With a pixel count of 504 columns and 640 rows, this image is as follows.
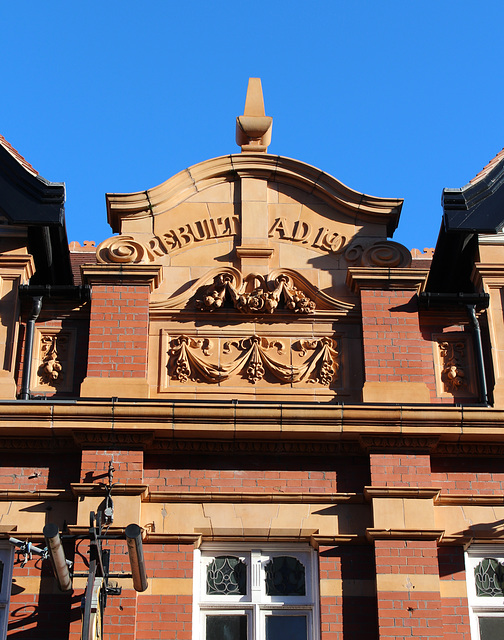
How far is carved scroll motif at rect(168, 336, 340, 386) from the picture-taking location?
41.3 feet

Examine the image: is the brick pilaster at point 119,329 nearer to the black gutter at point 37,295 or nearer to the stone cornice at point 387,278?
the black gutter at point 37,295

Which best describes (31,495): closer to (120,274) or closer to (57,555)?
(57,555)

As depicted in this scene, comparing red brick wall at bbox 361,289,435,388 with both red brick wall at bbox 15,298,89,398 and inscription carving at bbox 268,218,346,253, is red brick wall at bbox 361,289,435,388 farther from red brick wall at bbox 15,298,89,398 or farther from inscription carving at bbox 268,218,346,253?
red brick wall at bbox 15,298,89,398

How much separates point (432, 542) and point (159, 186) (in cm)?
540

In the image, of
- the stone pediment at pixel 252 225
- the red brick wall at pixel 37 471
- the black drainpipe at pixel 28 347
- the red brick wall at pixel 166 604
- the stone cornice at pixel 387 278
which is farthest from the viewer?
the stone pediment at pixel 252 225

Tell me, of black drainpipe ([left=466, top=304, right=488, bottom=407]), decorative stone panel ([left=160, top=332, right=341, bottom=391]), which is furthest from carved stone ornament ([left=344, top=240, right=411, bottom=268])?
decorative stone panel ([left=160, top=332, right=341, bottom=391])

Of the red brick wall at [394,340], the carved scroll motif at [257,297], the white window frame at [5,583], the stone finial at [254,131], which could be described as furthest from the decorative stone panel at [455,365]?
the white window frame at [5,583]

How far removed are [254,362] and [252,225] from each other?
75.5 inches

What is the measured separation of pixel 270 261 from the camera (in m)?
13.4

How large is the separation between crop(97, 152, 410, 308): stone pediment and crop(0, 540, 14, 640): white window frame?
3.37 meters

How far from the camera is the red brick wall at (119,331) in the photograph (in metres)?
12.5

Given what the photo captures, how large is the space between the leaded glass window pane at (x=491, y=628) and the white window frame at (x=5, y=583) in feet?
16.0

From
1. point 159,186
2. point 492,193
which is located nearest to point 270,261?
point 159,186

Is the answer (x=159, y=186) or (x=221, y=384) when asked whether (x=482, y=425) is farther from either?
(x=159, y=186)
